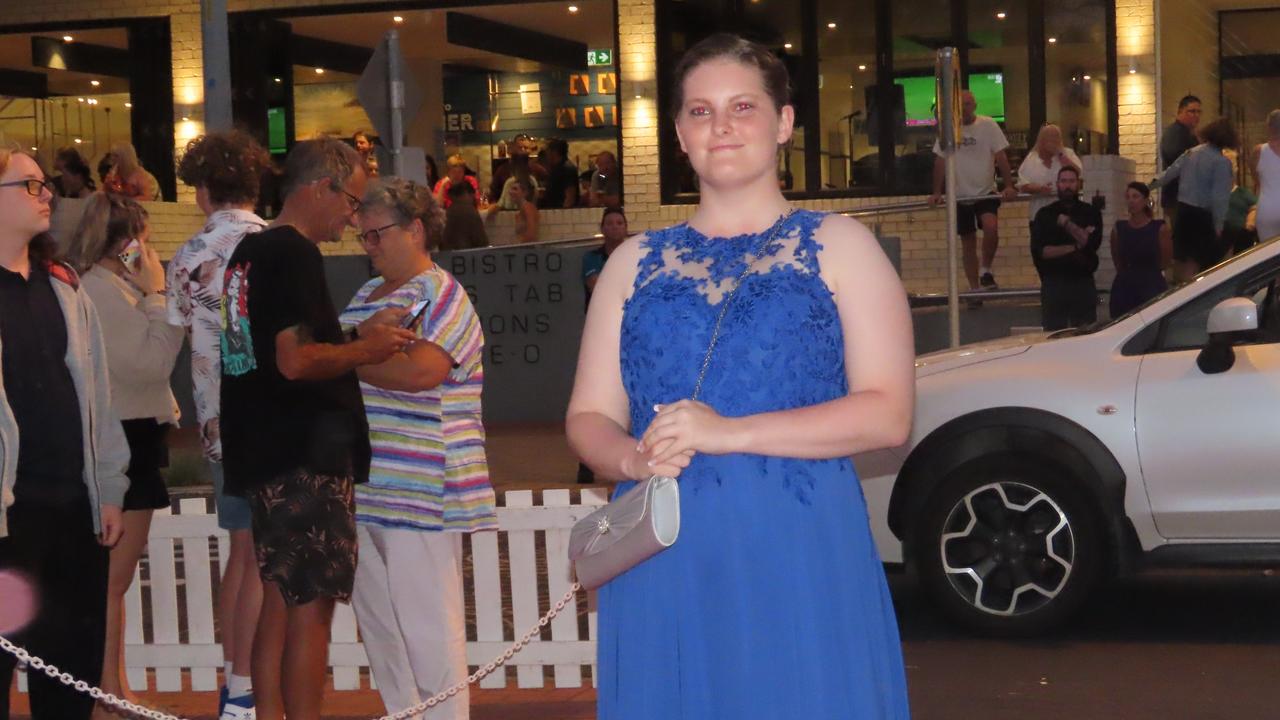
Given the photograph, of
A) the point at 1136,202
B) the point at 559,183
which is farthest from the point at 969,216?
the point at 559,183

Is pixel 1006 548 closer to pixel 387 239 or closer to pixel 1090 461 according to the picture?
pixel 1090 461

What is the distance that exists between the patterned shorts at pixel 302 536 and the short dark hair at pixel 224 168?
1.56 m

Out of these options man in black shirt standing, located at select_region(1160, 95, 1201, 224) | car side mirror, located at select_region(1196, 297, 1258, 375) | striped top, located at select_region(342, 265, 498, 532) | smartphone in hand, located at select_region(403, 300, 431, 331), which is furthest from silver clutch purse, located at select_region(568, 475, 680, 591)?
man in black shirt standing, located at select_region(1160, 95, 1201, 224)

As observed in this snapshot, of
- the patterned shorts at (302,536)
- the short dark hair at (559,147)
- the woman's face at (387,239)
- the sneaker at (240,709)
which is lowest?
the sneaker at (240,709)

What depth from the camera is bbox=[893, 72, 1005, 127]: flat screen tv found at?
23156 millimetres

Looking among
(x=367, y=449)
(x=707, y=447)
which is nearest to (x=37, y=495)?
(x=367, y=449)

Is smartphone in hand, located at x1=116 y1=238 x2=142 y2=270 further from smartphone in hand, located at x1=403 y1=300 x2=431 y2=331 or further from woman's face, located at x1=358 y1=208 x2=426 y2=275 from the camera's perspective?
smartphone in hand, located at x1=403 y1=300 x2=431 y2=331

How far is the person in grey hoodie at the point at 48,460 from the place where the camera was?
5.20 m

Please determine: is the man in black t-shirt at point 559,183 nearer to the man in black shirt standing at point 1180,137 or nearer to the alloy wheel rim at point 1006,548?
the man in black shirt standing at point 1180,137

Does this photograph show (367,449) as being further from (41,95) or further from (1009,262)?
(41,95)

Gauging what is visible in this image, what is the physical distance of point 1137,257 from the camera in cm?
1622

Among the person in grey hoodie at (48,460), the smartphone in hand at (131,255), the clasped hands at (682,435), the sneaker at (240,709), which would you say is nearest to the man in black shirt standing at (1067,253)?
→ the smartphone in hand at (131,255)

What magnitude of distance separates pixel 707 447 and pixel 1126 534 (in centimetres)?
541

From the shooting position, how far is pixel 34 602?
Result: 5.24 m
